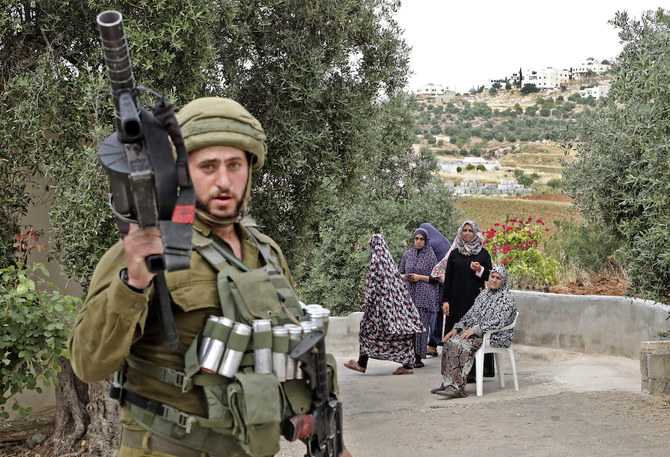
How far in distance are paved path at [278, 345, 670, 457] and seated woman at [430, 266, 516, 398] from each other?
238mm

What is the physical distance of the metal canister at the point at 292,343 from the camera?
Result: 7.88 ft

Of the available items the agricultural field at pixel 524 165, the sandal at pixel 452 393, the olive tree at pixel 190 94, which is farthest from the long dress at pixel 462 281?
the agricultural field at pixel 524 165

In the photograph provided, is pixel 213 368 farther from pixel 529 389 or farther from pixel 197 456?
pixel 529 389

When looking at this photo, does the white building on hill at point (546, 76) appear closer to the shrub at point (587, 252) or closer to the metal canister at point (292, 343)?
the shrub at point (587, 252)

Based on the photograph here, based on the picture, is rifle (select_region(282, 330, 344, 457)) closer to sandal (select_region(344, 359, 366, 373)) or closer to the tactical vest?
the tactical vest

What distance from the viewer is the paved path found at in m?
6.83

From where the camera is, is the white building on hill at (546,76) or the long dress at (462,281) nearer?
the long dress at (462,281)

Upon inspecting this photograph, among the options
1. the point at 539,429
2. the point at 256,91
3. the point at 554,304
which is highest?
the point at 256,91

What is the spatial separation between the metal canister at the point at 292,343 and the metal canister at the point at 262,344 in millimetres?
71

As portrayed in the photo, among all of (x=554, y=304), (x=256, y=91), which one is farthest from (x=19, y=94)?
(x=554, y=304)

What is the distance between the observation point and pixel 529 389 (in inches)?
366

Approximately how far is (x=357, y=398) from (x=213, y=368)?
703 centimetres

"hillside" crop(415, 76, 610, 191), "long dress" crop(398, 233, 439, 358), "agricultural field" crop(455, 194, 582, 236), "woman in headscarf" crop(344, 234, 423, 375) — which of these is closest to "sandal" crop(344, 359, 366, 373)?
"woman in headscarf" crop(344, 234, 423, 375)

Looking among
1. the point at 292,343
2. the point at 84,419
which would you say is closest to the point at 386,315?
the point at 84,419
